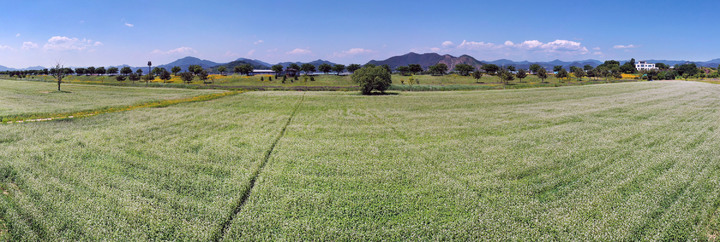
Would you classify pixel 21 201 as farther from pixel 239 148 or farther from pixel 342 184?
pixel 342 184

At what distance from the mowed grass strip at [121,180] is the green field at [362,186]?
0.15 feet

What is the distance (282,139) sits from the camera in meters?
15.6

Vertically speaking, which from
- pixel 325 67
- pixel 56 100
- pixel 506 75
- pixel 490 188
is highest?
pixel 325 67

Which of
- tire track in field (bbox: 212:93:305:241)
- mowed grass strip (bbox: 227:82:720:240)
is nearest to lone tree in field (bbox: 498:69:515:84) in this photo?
mowed grass strip (bbox: 227:82:720:240)

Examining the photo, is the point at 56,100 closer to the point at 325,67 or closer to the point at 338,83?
the point at 338,83

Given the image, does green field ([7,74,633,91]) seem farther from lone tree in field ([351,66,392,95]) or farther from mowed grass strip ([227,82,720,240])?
mowed grass strip ([227,82,720,240])

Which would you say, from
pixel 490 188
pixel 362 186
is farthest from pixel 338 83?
pixel 490 188

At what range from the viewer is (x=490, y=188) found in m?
8.70

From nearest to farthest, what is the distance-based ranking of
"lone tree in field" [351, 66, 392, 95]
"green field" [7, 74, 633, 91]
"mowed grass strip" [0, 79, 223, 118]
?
1. "mowed grass strip" [0, 79, 223, 118]
2. "lone tree in field" [351, 66, 392, 95]
3. "green field" [7, 74, 633, 91]

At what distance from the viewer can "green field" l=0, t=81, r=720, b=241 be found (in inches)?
262

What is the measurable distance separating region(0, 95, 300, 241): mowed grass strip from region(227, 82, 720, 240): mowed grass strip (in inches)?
51.7

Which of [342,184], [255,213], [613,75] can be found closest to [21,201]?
[255,213]

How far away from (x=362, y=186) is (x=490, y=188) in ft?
12.5

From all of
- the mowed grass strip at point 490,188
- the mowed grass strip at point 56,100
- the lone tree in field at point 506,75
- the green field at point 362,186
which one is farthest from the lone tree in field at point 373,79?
the lone tree in field at point 506,75
